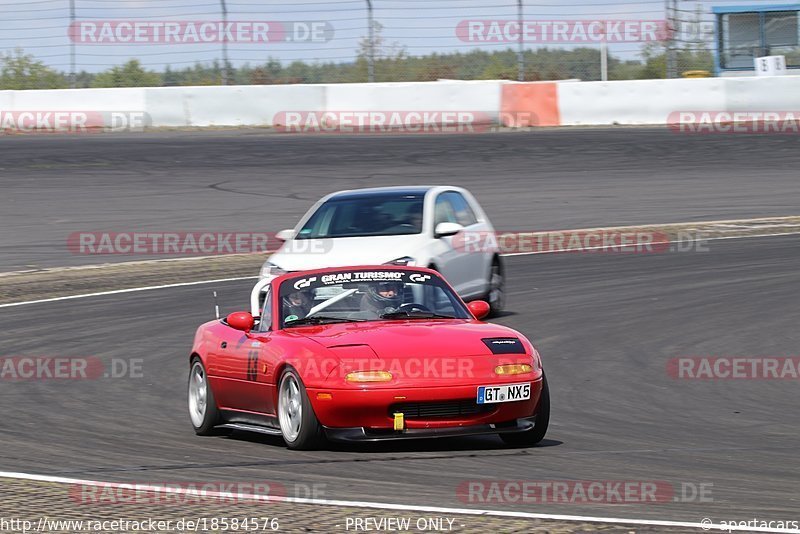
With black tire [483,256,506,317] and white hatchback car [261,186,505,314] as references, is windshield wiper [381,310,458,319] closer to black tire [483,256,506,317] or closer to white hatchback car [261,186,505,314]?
white hatchback car [261,186,505,314]

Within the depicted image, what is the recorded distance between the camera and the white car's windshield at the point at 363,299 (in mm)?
9234

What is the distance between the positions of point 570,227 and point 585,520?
16386 millimetres

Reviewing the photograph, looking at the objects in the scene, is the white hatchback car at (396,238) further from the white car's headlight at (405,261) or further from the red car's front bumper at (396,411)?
the red car's front bumper at (396,411)

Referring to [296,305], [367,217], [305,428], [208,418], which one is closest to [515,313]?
[367,217]

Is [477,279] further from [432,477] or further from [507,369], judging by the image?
[432,477]

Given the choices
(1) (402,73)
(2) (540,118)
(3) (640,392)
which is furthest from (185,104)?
(3) (640,392)

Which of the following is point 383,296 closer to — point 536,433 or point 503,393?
point 503,393

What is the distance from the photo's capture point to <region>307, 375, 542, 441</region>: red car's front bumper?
8.17 m

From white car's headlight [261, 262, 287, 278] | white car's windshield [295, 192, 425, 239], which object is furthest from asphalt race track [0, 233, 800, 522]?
white car's windshield [295, 192, 425, 239]

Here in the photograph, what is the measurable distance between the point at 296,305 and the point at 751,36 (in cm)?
3224

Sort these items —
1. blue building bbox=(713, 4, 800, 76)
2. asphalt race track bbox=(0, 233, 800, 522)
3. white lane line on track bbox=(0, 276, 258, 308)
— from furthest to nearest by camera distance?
blue building bbox=(713, 4, 800, 76), white lane line on track bbox=(0, 276, 258, 308), asphalt race track bbox=(0, 233, 800, 522)

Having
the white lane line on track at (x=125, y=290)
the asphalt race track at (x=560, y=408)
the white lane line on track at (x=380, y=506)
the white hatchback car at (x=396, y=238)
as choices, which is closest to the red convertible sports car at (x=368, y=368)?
the asphalt race track at (x=560, y=408)

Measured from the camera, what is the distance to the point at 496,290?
610 inches

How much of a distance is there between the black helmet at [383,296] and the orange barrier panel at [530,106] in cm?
2174
